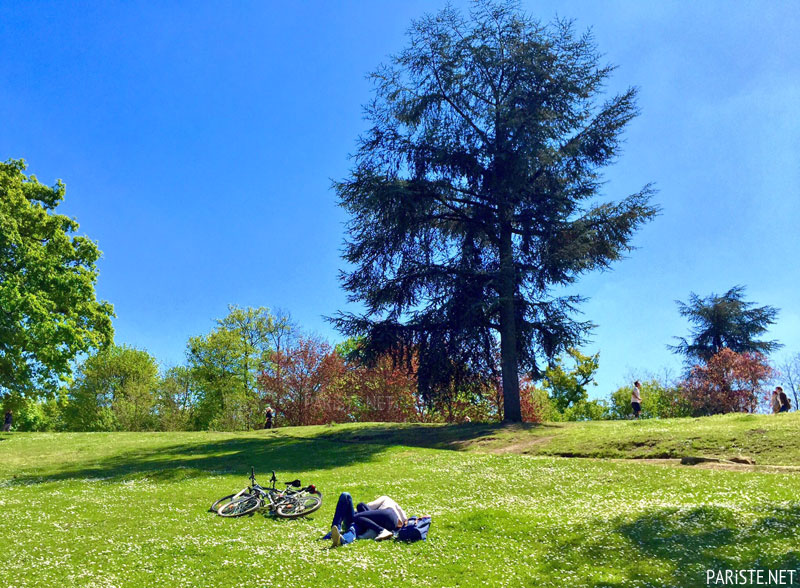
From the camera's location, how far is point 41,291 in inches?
1407

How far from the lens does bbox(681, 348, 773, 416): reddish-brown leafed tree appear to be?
169 ft

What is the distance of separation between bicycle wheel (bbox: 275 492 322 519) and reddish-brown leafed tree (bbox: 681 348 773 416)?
4839 cm

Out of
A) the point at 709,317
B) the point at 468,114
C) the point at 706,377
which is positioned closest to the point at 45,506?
the point at 468,114

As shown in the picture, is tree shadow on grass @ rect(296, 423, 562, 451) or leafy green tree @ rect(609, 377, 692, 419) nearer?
tree shadow on grass @ rect(296, 423, 562, 451)

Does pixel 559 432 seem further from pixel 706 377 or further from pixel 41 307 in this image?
pixel 706 377

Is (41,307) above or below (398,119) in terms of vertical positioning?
below

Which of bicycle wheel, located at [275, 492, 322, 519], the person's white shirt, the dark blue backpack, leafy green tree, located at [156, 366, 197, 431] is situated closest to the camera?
the dark blue backpack

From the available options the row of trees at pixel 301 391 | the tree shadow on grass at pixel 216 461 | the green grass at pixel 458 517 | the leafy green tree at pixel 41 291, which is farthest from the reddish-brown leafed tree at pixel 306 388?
the green grass at pixel 458 517

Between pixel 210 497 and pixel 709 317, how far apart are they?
206 ft

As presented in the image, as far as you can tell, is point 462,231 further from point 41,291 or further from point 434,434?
point 41,291

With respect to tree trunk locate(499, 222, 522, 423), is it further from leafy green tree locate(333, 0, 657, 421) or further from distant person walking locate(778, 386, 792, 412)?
distant person walking locate(778, 386, 792, 412)

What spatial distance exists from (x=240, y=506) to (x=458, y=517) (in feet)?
18.5

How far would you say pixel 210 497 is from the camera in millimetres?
16344

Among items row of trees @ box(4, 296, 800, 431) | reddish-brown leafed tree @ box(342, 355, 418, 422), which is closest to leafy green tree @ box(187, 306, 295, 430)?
row of trees @ box(4, 296, 800, 431)
